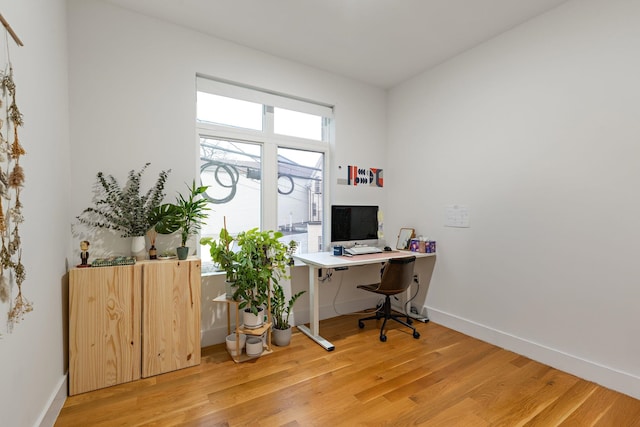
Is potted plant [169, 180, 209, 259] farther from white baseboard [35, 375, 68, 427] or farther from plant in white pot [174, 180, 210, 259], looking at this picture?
white baseboard [35, 375, 68, 427]

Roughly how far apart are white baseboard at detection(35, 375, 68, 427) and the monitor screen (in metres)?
2.44

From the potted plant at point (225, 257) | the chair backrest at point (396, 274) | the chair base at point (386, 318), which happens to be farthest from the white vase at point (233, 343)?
the chair backrest at point (396, 274)

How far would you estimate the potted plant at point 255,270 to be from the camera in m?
2.53

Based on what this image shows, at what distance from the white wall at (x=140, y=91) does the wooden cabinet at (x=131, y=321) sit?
0.38 metres

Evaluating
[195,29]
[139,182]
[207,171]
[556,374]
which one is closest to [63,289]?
[139,182]

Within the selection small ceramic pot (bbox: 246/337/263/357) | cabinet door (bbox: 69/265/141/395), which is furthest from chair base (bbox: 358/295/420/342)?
cabinet door (bbox: 69/265/141/395)

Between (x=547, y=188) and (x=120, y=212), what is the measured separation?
11.5ft

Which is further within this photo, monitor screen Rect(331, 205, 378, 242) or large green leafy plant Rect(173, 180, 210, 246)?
monitor screen Rect(331, 205, 378, 242)

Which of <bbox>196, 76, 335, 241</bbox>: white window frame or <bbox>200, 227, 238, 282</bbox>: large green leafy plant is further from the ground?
<bbox>196, 76, 335, 241</bbox>: white window frame

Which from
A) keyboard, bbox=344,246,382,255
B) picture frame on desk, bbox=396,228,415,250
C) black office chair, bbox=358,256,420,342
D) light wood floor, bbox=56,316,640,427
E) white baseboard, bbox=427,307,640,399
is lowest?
light wood floor, bbox=56,316,640,427

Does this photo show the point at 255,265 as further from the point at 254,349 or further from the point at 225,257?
the point at 254,349

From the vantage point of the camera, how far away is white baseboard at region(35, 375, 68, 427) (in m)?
1.69

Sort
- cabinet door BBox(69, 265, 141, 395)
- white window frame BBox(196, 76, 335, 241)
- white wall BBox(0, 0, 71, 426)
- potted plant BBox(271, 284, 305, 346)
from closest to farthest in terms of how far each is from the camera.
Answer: white wall BBox(0, 0, 71, 426) → cabinet door BBox(69, 265, 141, 395) → potted plant BBox(271, 284, 305, 346) → white window frame BBox(196, 76, 335, 241)

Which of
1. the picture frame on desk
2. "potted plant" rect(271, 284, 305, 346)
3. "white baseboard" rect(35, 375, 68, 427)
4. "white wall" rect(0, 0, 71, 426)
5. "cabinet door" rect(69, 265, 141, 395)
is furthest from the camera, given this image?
the picture frame on desk
